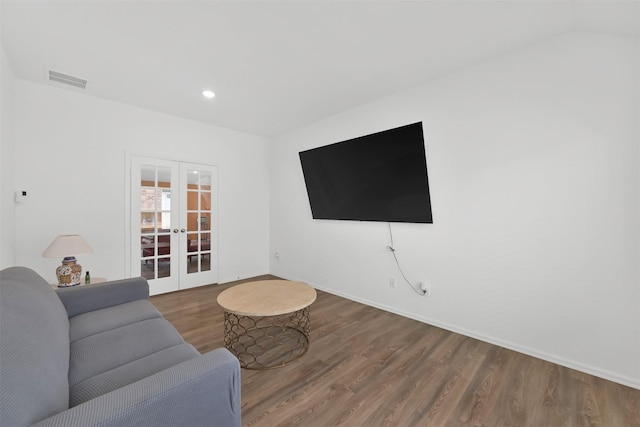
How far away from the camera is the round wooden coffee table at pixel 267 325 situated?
6.83ft

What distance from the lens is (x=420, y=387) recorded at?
186 centimetres

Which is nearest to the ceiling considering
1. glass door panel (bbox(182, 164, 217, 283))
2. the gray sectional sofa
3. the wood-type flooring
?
glass door panel (bbox(182, 164, 217, 283))

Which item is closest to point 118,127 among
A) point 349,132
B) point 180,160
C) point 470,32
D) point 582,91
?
point 180,160

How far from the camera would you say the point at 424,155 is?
2754mm

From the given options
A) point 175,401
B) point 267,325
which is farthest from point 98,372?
point 267,325

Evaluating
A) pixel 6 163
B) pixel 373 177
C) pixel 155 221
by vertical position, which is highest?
pixel 6 163

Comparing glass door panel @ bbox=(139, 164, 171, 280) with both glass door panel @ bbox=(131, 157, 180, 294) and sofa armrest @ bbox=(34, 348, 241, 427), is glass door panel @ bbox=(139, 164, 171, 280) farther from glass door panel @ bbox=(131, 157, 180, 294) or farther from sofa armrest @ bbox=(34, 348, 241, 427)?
sofa armrest @ bbox=(34, 348, 241, 427)

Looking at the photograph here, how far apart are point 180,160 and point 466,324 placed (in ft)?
13.8

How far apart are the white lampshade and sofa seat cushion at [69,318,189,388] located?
4.48 feet

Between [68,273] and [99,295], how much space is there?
88 centimetres

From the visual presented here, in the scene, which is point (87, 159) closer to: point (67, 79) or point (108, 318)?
point (67, 79)

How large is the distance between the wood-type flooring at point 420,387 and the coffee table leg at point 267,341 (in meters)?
0.10

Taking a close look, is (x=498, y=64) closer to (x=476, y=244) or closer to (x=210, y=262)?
(x=476, y=244)

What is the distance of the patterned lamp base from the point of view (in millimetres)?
2525
